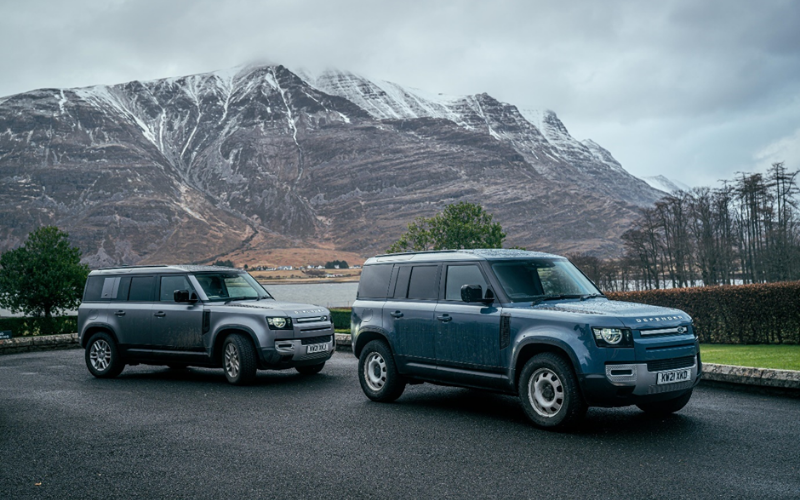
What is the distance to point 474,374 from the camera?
8.34m

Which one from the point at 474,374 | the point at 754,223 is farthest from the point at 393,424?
the point at 754,223

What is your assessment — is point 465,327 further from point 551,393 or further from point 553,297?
point 551,393

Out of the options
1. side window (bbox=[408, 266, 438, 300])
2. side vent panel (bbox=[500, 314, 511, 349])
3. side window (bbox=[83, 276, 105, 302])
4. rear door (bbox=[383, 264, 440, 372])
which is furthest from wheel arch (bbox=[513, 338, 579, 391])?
side window (bbox=[83, 276, 105, 302])

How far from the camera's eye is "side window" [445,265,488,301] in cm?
876

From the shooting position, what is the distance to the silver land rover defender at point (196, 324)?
11.4 meters

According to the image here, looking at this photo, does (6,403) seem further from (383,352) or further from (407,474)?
(407,474)

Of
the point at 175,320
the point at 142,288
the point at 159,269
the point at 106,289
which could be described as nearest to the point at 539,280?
the point at 175,320

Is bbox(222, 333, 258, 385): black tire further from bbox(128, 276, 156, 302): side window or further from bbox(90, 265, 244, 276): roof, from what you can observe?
bbox(128, 276, 156, 302): side window

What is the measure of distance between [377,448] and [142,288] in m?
7.81

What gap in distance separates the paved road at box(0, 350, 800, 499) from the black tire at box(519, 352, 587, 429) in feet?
0.69

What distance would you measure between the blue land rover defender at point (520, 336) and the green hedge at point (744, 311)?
38.3ft

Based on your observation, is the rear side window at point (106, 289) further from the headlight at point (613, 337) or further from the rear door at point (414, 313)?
the headlight at point (613, 337)

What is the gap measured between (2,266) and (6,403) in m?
20.1

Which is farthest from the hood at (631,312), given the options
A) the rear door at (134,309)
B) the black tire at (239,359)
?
the rear door at (134,309)
